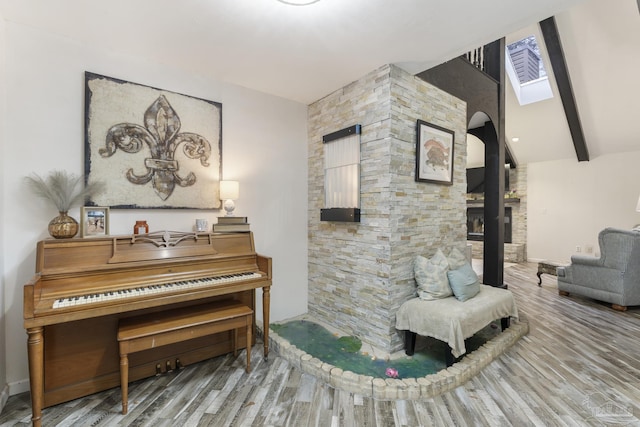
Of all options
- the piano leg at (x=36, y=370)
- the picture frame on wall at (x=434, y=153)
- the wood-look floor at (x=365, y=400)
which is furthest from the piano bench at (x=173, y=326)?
the picture frame on wall at (x=434, y=153)

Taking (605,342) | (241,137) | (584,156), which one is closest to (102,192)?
(241,137)

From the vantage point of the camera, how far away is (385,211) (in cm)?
255

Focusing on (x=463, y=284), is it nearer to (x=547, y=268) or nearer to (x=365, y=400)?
(x=365, y=400)

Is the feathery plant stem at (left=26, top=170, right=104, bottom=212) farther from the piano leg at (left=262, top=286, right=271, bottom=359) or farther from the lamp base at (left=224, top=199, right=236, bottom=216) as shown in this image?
the piano leg at (left=262, top=286, right=271, bottom=359)

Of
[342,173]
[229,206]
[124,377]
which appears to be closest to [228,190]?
[229,206]

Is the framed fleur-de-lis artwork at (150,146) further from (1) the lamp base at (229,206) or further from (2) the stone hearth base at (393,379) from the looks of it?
(2) the stone hearth base at (393,379)

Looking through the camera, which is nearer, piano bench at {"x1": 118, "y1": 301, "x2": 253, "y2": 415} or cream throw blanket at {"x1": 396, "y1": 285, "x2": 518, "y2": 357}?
piano bench at {"x1": 118, "y1": 301, "x2": 253, "y2": 415}

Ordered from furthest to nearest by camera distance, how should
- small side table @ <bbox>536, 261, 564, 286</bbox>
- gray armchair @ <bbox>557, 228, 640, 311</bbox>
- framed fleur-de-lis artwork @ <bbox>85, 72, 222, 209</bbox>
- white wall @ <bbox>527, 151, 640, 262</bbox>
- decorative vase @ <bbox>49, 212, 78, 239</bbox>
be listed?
white wall @ <bbox>527, 151, 640, 262</bbox> → small side table @ <bbox>536, 261, 564, 286</bbox> → gray armchair @ <bbox>557, 228, 640, 311</bbox> → framed fleur-de-lis artwork @ <bbox>85, 72, 222, 209</bbox> → decorative vase @ <bbox>49, 212, 78, 239</bbox>

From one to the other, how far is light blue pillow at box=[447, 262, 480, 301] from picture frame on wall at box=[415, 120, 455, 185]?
900 mm

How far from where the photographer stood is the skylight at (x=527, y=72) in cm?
555

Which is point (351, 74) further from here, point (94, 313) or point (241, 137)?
point (94, 313)

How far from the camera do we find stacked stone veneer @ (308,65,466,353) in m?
2.54

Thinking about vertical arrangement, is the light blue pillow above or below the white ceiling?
below

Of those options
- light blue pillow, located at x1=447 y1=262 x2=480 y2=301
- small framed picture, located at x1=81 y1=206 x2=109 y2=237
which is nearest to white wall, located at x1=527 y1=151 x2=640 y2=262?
light blue pillow, located at x1=447 y1=262 x2=480 y2=301
